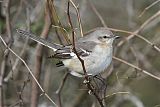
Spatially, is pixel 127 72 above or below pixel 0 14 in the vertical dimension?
below

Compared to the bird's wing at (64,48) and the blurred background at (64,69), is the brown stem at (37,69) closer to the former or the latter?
the blurred background at (64,69)

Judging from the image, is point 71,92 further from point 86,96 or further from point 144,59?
point 144,59

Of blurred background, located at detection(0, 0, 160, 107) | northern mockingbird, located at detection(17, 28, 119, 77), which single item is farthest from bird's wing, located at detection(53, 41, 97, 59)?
blurred background, located at detection(0, 0, 160, 107)

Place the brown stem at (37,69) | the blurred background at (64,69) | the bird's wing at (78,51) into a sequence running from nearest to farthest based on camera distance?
the bird's wing at (78,51), the brown stem at (37,69), the blurred background at (64,69)

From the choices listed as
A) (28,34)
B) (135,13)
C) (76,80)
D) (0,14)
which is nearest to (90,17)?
(135,13)

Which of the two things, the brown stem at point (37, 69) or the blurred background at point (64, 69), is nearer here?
the brown stem at point (37, 69)

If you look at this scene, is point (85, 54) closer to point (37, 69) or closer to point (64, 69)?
point (37, 69)

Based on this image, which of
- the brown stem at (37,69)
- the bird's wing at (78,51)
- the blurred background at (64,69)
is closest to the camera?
the bird's wing at (78,51)

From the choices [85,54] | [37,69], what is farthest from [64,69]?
[85,54]

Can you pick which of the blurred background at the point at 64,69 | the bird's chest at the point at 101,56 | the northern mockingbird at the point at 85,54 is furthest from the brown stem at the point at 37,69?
the bird's chest at the point at 101,56

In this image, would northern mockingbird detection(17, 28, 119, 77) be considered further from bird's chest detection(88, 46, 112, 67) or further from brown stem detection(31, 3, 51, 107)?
brown stem detection(31, 3, 51, 107)
